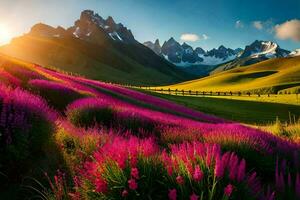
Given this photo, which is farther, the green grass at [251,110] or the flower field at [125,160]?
the green grass at [251,110]

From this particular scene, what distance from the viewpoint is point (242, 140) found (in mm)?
9578

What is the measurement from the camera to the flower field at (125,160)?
4836 millimetres

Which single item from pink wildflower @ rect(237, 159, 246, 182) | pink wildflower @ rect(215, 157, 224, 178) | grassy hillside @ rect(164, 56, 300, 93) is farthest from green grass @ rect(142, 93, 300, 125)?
grassy hillside @ rect(164, 56, 300, 93)

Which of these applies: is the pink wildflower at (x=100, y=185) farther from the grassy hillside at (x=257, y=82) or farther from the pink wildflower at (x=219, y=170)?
the grassy hillside at (x=257, y=82)

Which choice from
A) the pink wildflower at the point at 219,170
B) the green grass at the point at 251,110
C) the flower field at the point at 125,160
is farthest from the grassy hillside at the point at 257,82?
the pink wildflower at the point at 219,170

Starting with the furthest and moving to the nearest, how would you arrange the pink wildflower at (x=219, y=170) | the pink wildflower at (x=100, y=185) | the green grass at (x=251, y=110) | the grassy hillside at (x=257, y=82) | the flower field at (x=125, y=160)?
the grassy hillside at (x=257, y=82) < the green grass at (x=251, y=110) < the flower field at (x=125, y=160) < the pink wildflower at (x=100, y=185) < the pink wildflower at (x=219, y=170)

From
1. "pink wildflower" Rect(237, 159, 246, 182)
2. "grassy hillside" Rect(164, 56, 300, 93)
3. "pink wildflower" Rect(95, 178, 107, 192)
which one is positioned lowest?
"pink wildflower" Rect(95, 178, 107, 192)

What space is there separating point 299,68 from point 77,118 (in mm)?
165638

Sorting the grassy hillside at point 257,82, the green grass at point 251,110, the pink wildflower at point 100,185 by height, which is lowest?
the green grass at point 251,110

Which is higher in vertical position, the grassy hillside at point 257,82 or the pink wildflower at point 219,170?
the grassy hillside at point 257,82

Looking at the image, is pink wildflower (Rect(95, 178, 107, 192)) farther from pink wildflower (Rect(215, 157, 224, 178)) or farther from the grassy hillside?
the grassy hillside

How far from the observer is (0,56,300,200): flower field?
4836mm

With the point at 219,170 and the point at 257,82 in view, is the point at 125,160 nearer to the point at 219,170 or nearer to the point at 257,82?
the point at 219,170

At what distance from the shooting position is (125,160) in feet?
17.4
